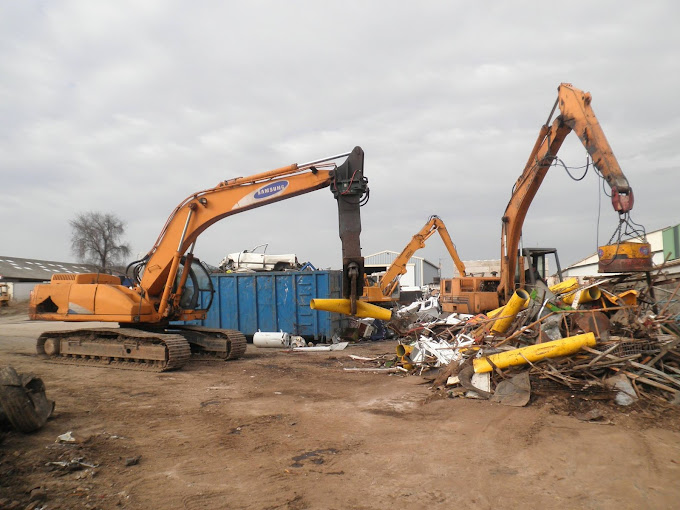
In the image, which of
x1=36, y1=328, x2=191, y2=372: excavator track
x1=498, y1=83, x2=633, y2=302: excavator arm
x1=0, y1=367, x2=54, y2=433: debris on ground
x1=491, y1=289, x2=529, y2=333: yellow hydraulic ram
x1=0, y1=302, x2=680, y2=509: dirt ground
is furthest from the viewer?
x1=36, y1=328, x2=191, y2=372: excavator track

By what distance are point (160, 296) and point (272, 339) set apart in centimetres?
406

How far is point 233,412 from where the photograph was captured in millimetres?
6094

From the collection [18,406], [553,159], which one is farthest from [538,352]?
[18,406]

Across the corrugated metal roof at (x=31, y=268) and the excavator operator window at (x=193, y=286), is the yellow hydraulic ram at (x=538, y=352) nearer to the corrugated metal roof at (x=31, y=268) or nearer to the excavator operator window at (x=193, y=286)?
the excavator operator window at (x=193, y=286)

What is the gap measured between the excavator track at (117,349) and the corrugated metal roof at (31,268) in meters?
33.5

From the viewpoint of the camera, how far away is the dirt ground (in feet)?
11.9

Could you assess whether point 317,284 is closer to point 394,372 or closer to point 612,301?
point 394,372

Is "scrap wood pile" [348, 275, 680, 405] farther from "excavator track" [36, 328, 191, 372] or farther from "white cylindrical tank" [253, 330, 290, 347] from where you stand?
"white cylindrical tank" [253, 330, 290, 347]

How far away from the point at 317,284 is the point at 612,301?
8.05 meters

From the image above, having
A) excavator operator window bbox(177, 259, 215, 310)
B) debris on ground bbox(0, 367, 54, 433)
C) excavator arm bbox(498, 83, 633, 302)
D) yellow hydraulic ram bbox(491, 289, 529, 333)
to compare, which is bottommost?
debris on ground bbox(0, 367, 54, 433)

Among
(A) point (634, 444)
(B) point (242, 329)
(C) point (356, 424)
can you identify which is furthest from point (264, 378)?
(B) point (242, 329)

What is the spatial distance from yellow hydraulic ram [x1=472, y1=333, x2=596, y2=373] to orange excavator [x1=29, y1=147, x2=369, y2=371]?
13.1 ft

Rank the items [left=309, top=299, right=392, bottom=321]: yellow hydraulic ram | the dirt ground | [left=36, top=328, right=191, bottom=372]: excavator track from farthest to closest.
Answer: [left=36, top=328, right=191, bottom=372]: excavator track, [left=309, top=299, right=392, bottom=321]: yellow hydraulic ram, the dirt ground

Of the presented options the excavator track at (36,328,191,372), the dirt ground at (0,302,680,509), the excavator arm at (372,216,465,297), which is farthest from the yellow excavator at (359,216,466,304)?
the dirt ground at (0,302,680,509)
